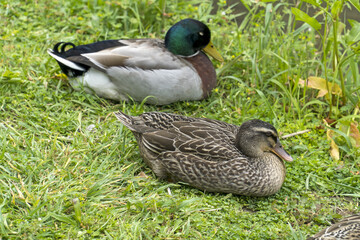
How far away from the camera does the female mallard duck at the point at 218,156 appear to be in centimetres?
412

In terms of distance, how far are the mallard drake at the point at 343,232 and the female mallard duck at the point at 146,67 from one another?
2268 mm

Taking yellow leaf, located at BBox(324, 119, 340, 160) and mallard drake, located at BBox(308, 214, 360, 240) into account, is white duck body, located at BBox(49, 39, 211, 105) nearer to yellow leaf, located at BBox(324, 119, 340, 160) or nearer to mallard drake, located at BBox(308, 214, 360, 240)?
yellow leaf, located at BBox(324, 119, 340, 160)

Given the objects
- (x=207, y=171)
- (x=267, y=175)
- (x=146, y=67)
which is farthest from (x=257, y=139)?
(x=146, y=67)

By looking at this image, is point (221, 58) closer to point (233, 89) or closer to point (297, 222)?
point (233, 89)

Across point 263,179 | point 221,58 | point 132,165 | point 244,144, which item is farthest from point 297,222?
point 221,58

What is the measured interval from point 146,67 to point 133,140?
2.64ft

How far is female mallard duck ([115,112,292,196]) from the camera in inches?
162

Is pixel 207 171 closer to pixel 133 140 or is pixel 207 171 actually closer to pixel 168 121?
pixel 168 121

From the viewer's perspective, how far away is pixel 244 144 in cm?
420

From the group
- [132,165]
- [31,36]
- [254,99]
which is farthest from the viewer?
[31,36]

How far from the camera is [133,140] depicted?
15.7 feet

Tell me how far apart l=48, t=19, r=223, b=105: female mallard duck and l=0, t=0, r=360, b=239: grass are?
5.8 inches

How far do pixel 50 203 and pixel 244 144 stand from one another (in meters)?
1.52

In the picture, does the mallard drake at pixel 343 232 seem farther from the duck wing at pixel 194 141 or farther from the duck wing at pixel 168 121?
the duck wing at pixel 168 121
